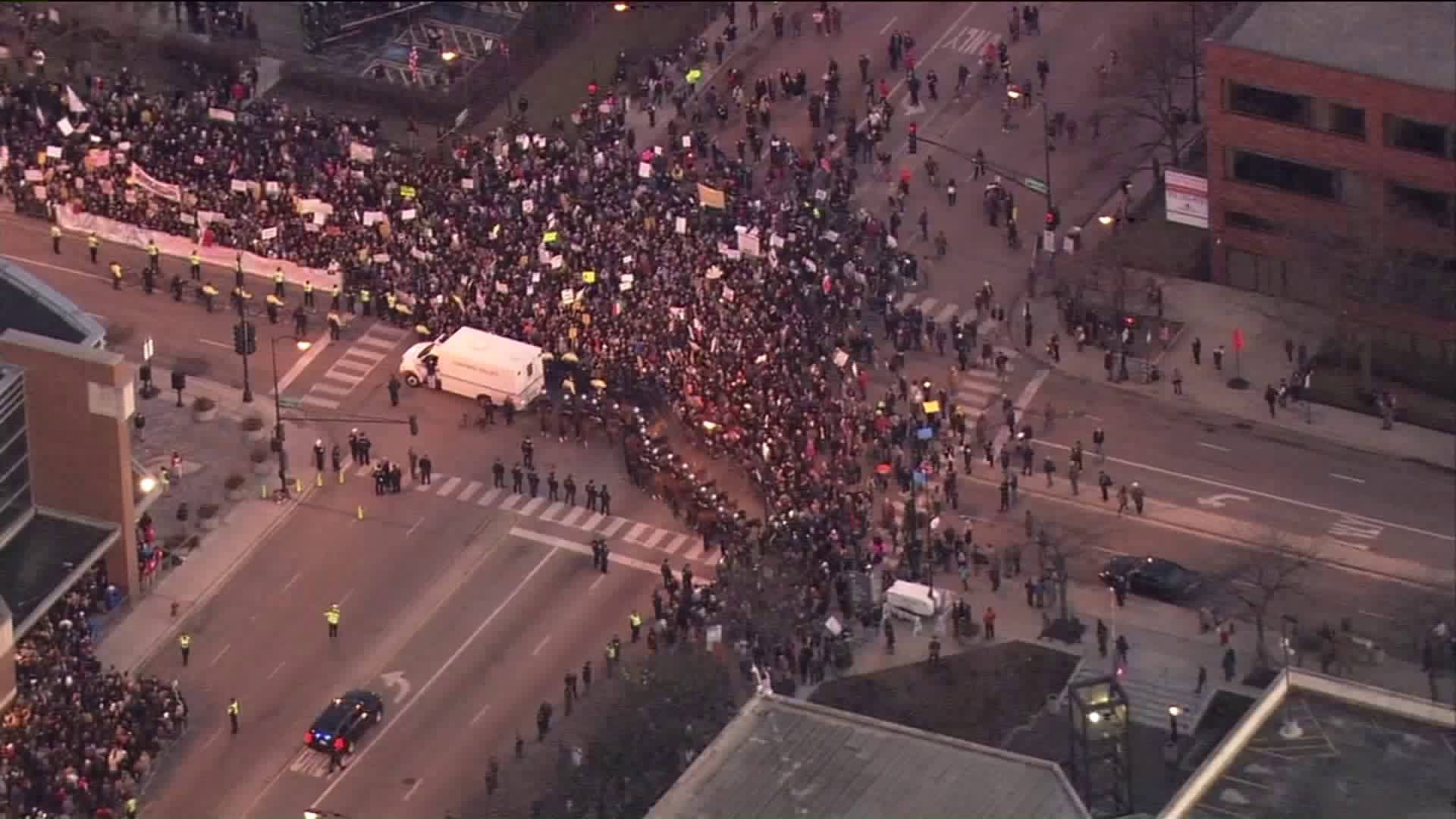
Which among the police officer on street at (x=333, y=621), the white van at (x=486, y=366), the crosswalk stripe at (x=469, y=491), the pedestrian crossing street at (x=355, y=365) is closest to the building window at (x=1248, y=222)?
the white van at (x=486, y=366)

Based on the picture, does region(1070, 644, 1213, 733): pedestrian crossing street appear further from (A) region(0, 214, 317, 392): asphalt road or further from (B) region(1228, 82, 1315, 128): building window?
(A) region(0, 214, 317, 392): asphalt road

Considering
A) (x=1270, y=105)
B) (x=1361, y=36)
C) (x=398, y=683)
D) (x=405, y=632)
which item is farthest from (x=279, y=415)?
(x=1361, y=36)

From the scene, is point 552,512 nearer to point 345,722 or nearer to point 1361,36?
point 345,722

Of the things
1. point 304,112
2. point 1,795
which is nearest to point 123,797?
point 1,795

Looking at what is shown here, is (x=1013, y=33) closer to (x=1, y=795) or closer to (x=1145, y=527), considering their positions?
(x=1145, y=527)

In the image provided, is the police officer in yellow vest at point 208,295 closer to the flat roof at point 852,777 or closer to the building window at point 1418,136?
the building window at point 1418,136

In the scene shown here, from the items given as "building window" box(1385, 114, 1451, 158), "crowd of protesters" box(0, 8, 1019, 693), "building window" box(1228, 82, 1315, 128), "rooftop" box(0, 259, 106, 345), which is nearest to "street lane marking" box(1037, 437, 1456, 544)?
"crowd of protesters" box(0, 8, 1019, 693)
